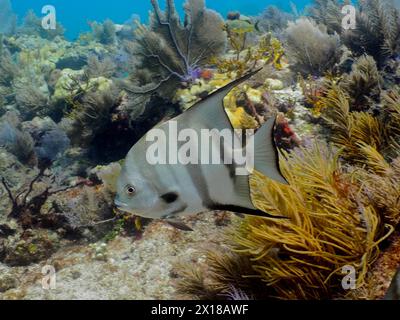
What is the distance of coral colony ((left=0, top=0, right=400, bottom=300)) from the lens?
2.69 m

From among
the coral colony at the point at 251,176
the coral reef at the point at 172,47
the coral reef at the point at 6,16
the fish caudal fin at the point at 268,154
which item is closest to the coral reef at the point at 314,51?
the coral colony at the point at 251,176

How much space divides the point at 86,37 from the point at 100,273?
21719 mm

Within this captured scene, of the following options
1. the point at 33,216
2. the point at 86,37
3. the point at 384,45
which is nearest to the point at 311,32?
the point at 384,45

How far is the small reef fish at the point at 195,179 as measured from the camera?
5.19 ft

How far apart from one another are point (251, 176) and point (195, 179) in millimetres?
1739

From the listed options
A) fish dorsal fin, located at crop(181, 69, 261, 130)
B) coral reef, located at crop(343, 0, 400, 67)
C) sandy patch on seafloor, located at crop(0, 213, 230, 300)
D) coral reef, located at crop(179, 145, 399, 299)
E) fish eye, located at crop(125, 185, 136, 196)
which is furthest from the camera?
Result: coral reef, located at crop(343, 0, 400, 67)

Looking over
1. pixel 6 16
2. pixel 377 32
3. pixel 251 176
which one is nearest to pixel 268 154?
pixel 251 176

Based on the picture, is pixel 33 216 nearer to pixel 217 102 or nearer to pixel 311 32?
pixel 217 102

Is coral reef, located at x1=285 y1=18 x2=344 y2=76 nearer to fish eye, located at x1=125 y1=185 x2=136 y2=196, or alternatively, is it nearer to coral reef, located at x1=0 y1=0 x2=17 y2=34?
fish eye, located at x1=125 y1=185 x2=136 y2=196

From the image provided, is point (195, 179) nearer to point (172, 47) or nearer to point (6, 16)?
point (172, 47)

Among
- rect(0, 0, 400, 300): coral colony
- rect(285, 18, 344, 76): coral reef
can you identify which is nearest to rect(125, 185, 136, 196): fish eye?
rect(0, 0, 400, 300): coral colony

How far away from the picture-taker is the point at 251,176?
3.30 metres

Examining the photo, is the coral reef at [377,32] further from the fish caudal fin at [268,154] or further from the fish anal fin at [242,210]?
the fish anal fin at [242,210]

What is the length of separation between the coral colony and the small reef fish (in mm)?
59
